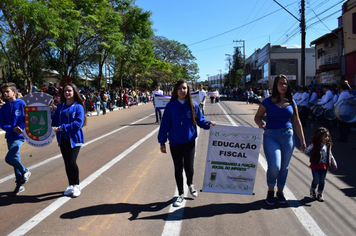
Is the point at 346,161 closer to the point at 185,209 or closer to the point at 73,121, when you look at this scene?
the point at 185,209

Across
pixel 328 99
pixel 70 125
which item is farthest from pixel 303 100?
pixel 70 125

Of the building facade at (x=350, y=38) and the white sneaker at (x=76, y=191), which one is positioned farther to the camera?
the building facade at (x=350, y=38)

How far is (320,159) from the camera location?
4.78 m

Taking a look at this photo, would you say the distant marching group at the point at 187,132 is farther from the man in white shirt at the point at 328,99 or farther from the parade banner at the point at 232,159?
the man in white shirt at the point at 328,99

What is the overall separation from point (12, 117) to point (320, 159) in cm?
493

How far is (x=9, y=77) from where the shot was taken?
36.2 metres

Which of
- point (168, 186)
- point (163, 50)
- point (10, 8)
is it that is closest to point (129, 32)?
point (10, 8)

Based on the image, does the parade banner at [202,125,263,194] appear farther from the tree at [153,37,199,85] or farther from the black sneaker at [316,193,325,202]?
the tree at [153,37,199,85]

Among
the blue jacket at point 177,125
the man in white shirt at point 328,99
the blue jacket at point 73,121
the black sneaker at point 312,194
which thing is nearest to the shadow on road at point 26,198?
the blue jacket at point 73,121

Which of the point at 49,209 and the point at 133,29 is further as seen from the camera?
the point at 133,29

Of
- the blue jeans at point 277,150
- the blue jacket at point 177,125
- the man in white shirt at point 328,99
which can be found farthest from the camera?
the man in white shirt at point 328,99

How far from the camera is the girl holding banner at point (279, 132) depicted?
443 cm

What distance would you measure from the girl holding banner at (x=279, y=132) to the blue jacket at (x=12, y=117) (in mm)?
3849

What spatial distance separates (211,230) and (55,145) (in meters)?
7.92
